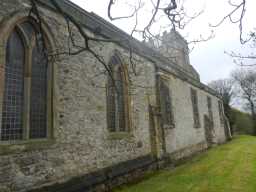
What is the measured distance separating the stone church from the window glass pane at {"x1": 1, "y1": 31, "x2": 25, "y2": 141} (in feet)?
0.08

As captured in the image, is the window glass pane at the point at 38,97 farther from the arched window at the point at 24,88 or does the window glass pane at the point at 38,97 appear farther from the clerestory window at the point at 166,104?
the clerestory window at the point at 166,104

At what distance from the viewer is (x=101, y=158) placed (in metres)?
7.55

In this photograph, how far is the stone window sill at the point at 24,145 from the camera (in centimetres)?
498

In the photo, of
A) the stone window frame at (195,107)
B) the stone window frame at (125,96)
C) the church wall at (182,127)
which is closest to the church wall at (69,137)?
the stone window frame at (125,96)

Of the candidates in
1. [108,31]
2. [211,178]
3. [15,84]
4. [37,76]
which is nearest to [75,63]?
[37,76]

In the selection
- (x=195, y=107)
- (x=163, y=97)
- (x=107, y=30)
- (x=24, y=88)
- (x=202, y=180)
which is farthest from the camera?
(x=195, y=107)

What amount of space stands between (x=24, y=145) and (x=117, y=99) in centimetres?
457

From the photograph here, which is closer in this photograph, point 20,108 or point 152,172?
point 20,108

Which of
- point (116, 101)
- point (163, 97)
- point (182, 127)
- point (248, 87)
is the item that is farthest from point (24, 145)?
point (248, 87)

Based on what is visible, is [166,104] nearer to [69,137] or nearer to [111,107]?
[111,107]

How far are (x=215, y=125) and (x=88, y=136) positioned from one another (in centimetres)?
1958

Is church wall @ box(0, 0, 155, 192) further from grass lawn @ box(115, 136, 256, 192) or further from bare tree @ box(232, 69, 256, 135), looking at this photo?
bare tree @ box(232, 69, 256, 135)

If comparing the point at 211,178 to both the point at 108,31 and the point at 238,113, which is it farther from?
the point at 238,113

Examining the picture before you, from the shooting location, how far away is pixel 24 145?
5359 mm
